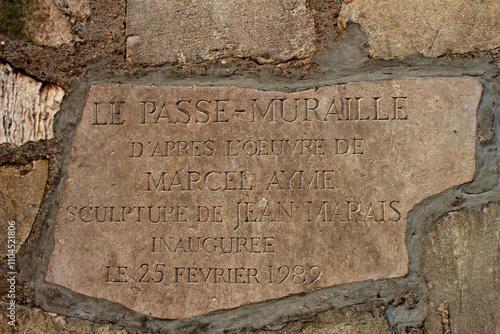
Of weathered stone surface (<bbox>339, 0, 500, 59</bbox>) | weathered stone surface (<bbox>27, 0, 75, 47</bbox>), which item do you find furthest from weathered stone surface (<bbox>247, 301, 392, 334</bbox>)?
weathered stone surface (<bbox>27, 0, 75, 47</bbox>)

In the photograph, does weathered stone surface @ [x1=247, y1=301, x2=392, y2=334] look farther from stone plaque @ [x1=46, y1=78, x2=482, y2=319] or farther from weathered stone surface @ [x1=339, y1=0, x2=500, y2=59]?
weathered stone surface @ [x1=339, y1=0, x2=500, y2=59]

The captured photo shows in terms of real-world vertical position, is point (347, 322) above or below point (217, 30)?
below

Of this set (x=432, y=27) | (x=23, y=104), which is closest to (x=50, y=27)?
(x=23, y=104)

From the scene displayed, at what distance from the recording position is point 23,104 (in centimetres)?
173

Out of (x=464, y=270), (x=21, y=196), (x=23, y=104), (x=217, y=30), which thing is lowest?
(x=464, y=270)

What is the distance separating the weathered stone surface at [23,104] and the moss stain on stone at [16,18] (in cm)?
17

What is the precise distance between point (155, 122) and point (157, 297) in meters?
0.82

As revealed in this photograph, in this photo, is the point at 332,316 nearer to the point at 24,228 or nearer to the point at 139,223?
the point at 139,223

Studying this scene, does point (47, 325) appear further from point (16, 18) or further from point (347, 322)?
point (16, 18)

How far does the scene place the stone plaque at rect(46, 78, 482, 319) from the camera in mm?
1599

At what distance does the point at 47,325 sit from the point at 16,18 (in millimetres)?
1500

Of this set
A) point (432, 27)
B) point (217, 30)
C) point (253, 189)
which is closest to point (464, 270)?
point (253, 189)

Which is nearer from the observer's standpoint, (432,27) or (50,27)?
(432,27)

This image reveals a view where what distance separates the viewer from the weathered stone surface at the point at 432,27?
1.66 metres
